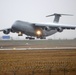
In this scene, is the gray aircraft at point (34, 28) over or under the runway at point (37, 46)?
over

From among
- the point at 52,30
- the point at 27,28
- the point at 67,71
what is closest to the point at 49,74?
the point at 67,71

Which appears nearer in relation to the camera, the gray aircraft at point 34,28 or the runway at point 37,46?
the runway at point 37,46

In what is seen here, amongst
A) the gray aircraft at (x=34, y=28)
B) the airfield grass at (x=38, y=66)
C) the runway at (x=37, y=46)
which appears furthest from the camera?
the gray aircraft at (x=34, y=28)

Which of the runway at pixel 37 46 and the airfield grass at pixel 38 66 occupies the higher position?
the airfield grass at pixel 38 66

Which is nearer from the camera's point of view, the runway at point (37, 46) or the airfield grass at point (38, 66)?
the airfield grass at point (38, 66)

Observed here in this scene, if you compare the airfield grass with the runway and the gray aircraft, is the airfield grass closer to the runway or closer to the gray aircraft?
the runway

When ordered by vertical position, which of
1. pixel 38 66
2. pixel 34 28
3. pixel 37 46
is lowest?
pixel 37 46

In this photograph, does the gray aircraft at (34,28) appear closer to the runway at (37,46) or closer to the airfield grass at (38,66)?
the runway at (37,46)

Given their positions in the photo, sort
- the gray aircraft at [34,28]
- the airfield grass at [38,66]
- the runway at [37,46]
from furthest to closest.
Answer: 1. the gray aircraft at [34,28]
2. the runway at [37,46]
3. the airfield grass at [38,66]

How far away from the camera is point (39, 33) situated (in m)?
67.7

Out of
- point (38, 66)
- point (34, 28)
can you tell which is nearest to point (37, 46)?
point (34, 28)

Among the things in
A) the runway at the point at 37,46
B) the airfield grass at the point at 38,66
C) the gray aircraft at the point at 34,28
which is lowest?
the runway at the point at 37,46

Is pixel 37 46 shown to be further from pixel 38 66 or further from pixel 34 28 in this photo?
pixel 38 66

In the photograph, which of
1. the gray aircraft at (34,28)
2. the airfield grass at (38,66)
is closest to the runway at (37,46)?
the gray aircraft at (34,28)
